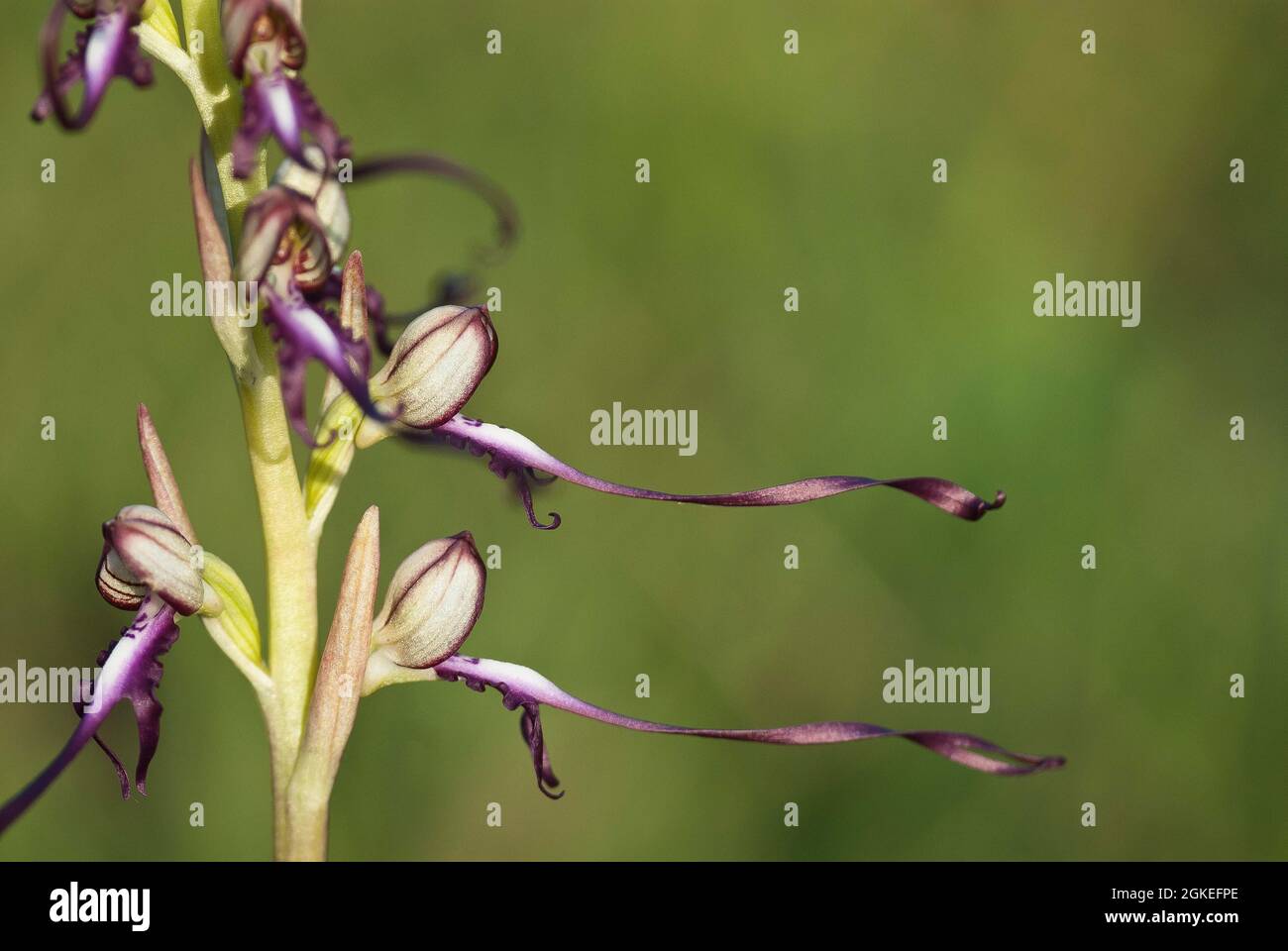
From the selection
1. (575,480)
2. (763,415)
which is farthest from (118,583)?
(763,415)

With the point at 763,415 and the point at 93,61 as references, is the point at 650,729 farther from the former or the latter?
the point at 763,415

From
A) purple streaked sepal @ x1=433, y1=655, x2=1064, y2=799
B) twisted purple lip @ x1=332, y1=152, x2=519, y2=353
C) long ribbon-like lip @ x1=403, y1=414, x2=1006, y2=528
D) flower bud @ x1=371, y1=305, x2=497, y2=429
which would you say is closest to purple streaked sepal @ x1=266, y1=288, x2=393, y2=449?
flower bud @ x1=371, y1=305, x2=497, y2=429

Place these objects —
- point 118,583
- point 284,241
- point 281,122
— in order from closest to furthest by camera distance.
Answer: point 281,122
point 284,241
point 118,583

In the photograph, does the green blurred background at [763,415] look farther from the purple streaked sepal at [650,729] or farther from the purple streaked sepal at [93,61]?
the purple streaked sepal at [93,61]

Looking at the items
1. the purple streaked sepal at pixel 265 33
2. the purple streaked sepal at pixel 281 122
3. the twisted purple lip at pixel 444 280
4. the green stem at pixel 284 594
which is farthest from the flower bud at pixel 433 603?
the purple streaked sepal at pixel 265 33

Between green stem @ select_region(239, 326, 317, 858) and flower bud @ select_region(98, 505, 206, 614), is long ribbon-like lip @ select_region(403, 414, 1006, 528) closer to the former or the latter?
green stem @ select_region(239, 326, 317, 858)
